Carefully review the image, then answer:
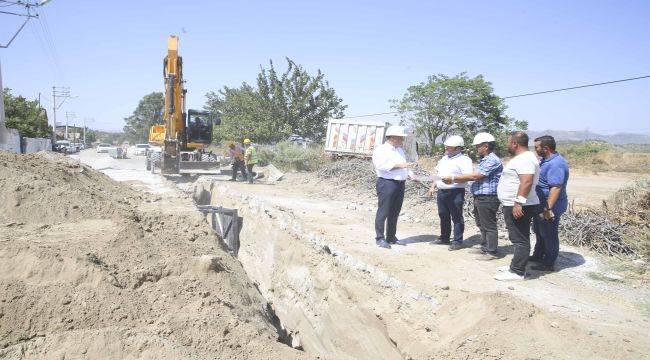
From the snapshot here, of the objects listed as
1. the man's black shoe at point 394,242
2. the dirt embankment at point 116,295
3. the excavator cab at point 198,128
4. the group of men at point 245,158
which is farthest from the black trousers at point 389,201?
the excavator cab at point 198,128

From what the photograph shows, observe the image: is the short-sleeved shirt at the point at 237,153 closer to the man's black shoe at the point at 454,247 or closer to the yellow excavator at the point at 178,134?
the yellow excavator at the point at 178,134

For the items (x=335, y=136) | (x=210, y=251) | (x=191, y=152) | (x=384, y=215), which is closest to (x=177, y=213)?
(x=210, y=251)

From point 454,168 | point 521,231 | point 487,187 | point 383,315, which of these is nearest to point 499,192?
point 521,231

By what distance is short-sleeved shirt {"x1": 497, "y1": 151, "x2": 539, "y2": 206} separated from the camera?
4.36 m

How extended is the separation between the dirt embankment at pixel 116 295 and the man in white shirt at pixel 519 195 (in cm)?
263

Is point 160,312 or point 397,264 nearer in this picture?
point 160,312

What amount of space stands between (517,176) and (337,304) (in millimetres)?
2201

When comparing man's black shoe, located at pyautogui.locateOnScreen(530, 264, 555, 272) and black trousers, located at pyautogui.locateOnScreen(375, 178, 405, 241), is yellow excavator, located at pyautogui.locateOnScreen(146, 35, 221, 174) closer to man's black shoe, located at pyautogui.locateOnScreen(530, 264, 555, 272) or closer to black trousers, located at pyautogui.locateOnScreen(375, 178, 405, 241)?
black trousers, located at pyautogui.locateOnScreen(375, 178, 405, 241)

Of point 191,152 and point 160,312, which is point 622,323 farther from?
point 191,152

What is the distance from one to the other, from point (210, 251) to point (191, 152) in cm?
1156

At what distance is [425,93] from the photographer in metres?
24.1

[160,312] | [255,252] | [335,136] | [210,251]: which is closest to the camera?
[160,312]

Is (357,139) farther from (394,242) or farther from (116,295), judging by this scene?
(116,295)

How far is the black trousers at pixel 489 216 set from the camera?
A: 5.18 m
